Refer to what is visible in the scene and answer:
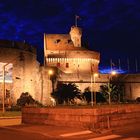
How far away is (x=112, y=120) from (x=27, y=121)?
4496mm

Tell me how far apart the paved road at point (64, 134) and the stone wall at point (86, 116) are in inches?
22.3

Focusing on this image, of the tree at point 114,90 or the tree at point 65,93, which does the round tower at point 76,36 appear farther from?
the tree at point 65,93

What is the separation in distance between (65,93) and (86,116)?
3468 centimetres

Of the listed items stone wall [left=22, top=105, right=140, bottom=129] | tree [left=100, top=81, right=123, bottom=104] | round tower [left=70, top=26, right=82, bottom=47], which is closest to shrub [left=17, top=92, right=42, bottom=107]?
tree [left=100, top=81, right=123, bottom=104]

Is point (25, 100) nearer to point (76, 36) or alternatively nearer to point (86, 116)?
point (76, 36)

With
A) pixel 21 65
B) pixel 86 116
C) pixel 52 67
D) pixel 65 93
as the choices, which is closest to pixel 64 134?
pixel 86 116

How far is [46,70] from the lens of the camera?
169 ft

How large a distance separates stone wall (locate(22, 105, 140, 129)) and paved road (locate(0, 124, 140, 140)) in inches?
22.3

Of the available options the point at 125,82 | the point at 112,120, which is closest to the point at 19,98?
the point at 125,82

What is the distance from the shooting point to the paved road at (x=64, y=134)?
13.4 m

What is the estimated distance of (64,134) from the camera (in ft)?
46.4

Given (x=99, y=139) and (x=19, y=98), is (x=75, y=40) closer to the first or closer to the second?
(x=19, y=98)

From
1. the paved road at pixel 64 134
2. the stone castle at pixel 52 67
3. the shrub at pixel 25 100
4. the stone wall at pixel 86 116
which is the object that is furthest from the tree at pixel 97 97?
the paved road at pixel 64 134

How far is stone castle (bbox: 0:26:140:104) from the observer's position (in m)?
45.3
